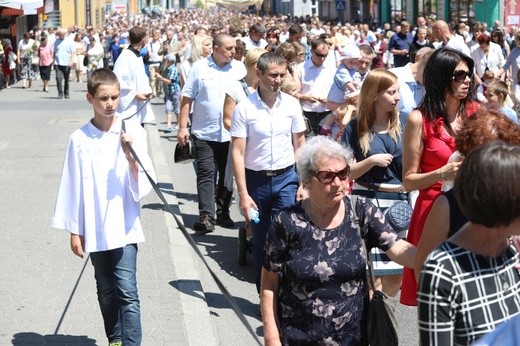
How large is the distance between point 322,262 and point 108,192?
6.38 feet

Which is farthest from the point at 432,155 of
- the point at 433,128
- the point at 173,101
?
the point at 173,101

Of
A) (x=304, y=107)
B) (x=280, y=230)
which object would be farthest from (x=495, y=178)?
(x=304, y=107)

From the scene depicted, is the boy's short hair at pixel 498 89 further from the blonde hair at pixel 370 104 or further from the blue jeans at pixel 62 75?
the blue jeans at pixel 62 75

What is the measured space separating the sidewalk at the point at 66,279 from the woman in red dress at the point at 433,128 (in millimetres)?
2038

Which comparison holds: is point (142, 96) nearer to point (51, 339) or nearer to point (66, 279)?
point (66, 279)

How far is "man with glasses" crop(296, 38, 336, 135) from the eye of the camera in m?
12.0

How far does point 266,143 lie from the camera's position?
25.8 feet

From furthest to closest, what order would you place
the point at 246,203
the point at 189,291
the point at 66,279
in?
1. the point at 66,279
2. the point at 189,291
3. the point at 246,203

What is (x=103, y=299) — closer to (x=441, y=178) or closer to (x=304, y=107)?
(x=441, y=178)

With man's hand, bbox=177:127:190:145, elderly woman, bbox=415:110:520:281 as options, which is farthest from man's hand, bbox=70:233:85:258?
man's hand, bbox=177:127:190:145

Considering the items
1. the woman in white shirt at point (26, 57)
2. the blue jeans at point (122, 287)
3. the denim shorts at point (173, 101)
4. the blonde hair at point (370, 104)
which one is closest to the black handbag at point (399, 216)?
the blonde hair at point (370, 104)

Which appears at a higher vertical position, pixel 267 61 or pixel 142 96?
pixel 267 61

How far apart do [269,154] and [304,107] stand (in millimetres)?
4227

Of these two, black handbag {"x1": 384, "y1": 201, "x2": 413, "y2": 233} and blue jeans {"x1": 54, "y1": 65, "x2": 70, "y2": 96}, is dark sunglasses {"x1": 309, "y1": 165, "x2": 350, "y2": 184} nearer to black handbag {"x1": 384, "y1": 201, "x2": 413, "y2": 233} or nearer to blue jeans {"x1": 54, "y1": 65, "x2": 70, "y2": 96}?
black handbag {"x1": 384, "y1": 201, "x2": 413, "y2": 233}
